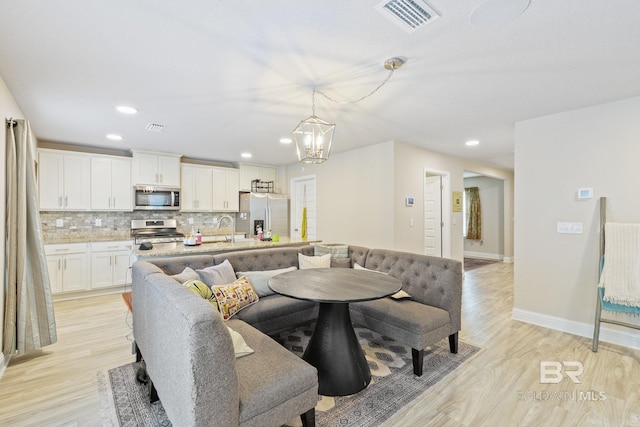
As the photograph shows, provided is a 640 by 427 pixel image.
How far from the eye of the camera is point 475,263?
7289mm

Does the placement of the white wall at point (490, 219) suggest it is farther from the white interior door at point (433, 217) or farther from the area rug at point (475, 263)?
the white interior door at point (433, 217)

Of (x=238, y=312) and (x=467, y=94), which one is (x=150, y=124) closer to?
(x=238, y=312)

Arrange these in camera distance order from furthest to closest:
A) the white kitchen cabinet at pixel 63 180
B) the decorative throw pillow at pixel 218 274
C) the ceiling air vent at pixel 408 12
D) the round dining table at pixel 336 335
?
the white kitchen cabinet at pixel 63 180 → the decorative throw pillow at pixel 218 274 → the round dining table at pixel 336 335 → the ceiling air vent at pixel 408 12

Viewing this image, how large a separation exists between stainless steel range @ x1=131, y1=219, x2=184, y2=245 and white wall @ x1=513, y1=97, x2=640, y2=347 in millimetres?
5401

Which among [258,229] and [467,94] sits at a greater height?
[467,94]

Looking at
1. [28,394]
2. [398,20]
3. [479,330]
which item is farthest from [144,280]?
[479,330]

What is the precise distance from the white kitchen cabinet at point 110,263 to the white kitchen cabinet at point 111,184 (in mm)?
651

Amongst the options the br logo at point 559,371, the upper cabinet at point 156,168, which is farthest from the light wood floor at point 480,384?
the upper cabinet at point 156,168

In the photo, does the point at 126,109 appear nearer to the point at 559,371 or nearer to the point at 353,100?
the point at 353,100

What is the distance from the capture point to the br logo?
2.29m

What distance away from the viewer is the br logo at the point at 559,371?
2.29 metres

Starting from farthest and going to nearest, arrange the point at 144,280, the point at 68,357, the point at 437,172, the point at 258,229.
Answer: the point at 258,229, the point at 437,172, the point at 68,357, the point at 144,280

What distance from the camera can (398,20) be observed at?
169 centimetres

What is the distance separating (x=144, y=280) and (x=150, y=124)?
2516mm
